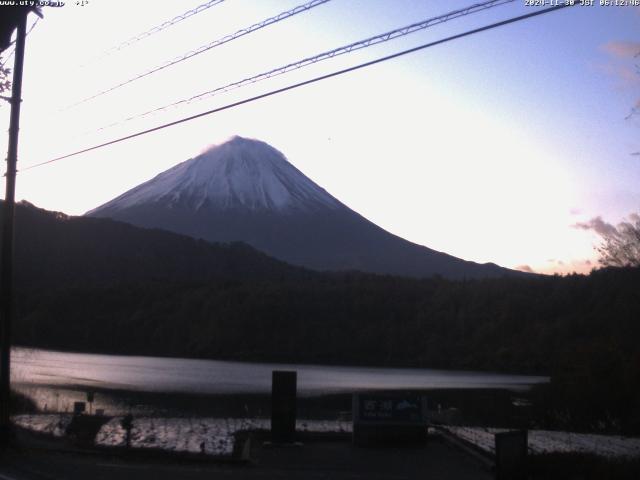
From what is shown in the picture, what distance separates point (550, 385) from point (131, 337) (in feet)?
204

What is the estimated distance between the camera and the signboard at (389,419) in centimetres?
1739

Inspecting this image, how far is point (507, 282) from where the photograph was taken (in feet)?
294

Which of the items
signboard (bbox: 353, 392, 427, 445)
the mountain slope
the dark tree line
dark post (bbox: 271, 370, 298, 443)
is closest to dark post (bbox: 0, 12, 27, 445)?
dark post (bbox: 271, 370, 298, 443)

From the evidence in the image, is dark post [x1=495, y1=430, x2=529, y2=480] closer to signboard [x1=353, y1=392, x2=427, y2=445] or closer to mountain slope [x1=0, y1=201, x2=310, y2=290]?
signboard [x1=353, y1=392, x2=427, y2=445]

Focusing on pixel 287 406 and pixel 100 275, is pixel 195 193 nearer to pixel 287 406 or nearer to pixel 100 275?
pixel 100 275

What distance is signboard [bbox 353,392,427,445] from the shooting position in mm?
17391

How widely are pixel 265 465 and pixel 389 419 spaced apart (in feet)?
11.3

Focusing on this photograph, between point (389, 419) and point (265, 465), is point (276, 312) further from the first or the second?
point (265, 465)

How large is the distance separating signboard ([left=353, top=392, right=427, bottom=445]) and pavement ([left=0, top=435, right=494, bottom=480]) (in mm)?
313

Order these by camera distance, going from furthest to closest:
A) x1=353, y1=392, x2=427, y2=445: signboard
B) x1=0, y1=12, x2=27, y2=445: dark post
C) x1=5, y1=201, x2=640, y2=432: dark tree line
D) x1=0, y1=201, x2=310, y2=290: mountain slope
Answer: x1=0, y1=201, x2=310, y2=290: mountain slope, x1=5, y1=201, x2=640, y2=432: dark tree line, x1=353, y1=392, x2=427, y2=445: signboard, x1=0, y1=12, x2=27, y2=445: dark post

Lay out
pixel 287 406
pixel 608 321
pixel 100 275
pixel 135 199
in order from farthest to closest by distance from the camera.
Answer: pixel 135 199
pixel 100 275
pixel 608 321
pixel 287 406

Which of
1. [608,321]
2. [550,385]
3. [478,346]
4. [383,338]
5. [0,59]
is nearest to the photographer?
[0,59]

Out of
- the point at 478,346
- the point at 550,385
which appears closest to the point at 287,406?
the point at 550,385

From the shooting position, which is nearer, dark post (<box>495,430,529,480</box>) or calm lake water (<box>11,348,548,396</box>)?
dark post (<box>495,430,529,480</box>)
